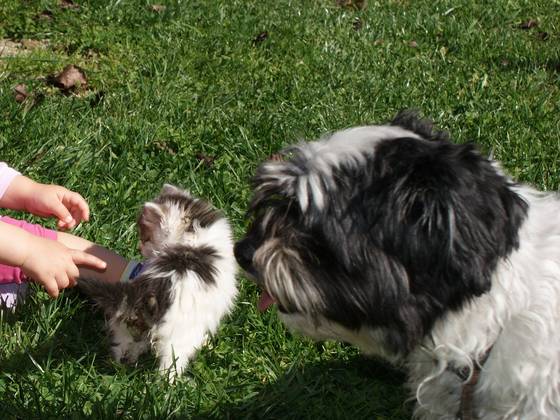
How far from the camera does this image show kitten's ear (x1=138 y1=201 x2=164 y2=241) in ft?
12.4

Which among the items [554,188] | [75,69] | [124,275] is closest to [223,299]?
[124,275]

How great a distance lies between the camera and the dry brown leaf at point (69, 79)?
213 inches

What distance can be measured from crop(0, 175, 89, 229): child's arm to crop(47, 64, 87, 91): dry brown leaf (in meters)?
1.75

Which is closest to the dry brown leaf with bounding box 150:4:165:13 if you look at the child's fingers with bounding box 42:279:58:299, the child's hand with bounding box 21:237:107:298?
the child's hand with bounding box 21:237:107:298

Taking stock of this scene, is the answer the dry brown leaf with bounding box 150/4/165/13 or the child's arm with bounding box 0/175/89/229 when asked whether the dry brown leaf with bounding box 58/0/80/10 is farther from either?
the child's arm with bounding box 0/175/89/229


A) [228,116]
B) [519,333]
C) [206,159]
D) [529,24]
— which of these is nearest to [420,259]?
[519,333]

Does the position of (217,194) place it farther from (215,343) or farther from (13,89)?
(13,89)

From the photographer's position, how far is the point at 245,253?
2.56 m

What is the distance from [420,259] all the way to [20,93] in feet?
11.9

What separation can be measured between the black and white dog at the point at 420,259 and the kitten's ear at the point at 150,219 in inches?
50.8

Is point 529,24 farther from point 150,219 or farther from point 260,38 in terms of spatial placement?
point 150,219

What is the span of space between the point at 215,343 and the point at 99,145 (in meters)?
1.58

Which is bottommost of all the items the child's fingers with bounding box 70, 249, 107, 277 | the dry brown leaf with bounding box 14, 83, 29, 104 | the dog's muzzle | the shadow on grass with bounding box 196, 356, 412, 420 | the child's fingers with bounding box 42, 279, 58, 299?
the shadow on grass with bounding box 196, 356, 412, 420

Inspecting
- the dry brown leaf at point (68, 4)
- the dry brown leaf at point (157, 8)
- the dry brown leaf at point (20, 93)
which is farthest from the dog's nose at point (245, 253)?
the dry brown leaf at point (68, 4)
